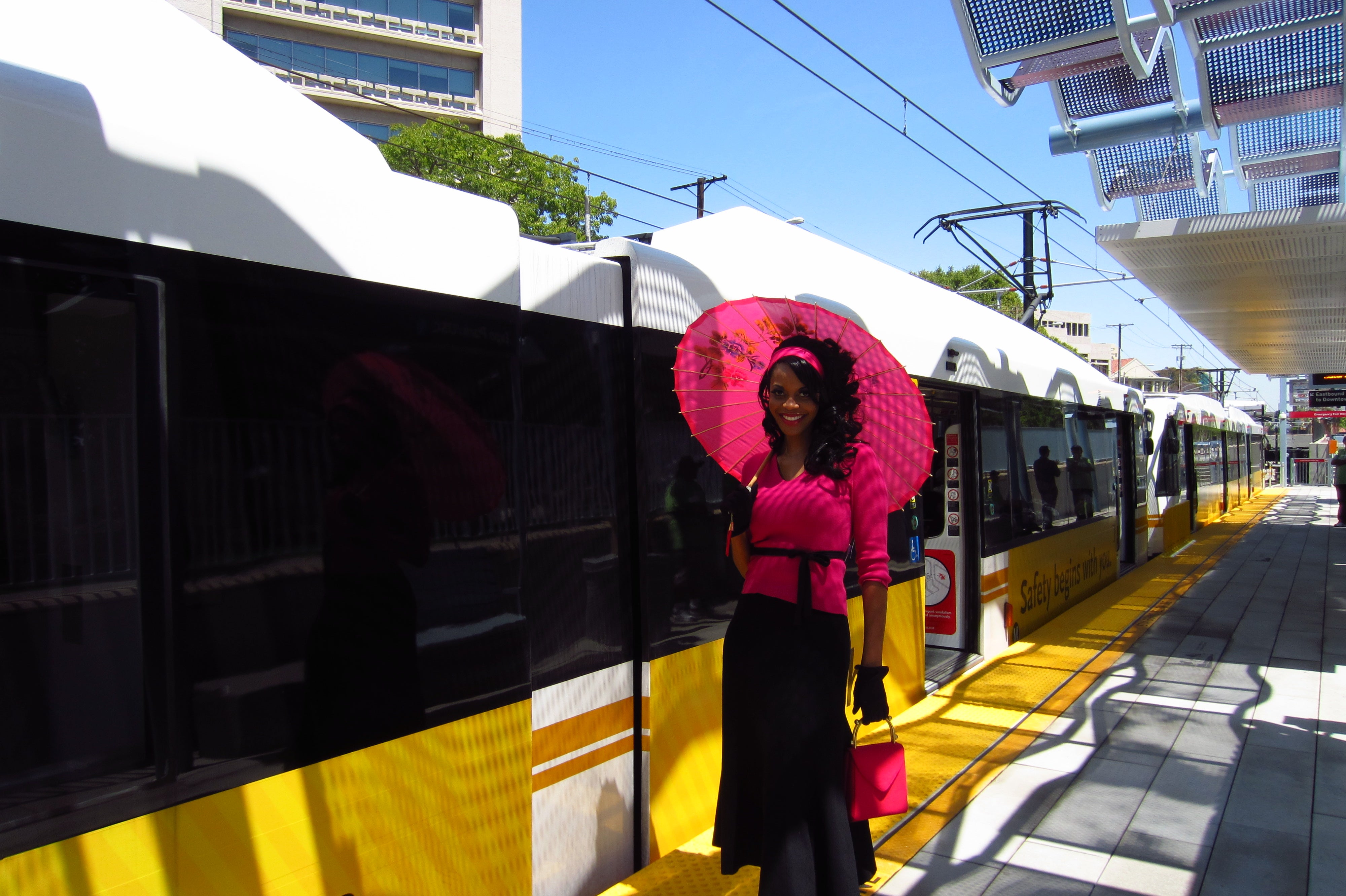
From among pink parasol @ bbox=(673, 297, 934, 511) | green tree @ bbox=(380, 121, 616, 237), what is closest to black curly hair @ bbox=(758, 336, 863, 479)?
pink parasol @ bbox=(673, 297, 934, 511)

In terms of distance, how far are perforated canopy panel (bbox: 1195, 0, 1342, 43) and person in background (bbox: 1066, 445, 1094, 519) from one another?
4048 millimetres

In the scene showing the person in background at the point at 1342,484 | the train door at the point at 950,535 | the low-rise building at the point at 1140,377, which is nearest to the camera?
the train door at the point at 950,535

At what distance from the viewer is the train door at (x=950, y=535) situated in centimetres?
684

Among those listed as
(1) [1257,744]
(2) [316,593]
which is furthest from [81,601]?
(1) [1257,744]

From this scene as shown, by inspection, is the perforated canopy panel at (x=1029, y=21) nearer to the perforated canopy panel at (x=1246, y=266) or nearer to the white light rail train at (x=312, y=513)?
the white light rail train at (x=312, y=513)

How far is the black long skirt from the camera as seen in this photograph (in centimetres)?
268

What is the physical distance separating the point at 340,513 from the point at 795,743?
1458mm

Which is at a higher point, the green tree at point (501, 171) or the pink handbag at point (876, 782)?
the green tree at point (501, 171)

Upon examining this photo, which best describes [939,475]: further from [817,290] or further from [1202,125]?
[1202,125]

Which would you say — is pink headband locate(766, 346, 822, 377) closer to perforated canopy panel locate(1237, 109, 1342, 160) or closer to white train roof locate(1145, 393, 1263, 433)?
perforated canopy panel locate(1237, 109, 1342, 160)

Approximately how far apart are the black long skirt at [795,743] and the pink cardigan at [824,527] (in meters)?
0.06

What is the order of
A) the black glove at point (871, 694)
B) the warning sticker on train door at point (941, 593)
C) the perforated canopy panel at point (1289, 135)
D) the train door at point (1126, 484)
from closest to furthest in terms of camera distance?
the black glove at point (871, 694), the warning sticker on train door at point (941, 593), the perforated canopy panel at point (1289, 135), the train door at point (1126, 484)

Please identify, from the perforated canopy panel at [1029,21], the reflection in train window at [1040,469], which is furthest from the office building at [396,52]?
the perforated canopy panel at [1029,21]

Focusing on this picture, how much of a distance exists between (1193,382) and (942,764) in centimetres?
12478
